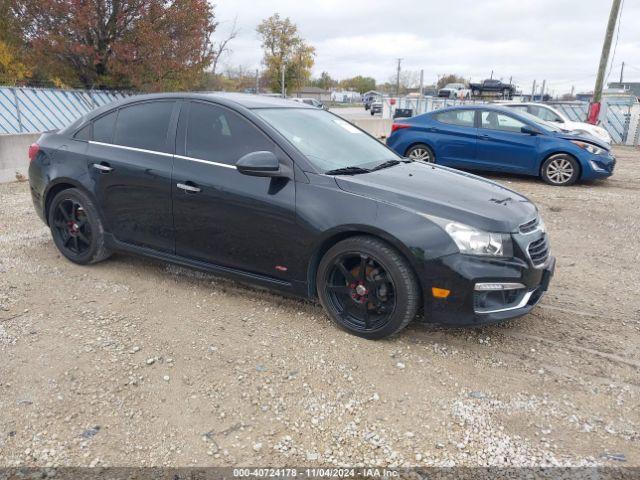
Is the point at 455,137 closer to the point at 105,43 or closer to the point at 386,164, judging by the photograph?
the point at 386,164

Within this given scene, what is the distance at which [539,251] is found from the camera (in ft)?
10.8

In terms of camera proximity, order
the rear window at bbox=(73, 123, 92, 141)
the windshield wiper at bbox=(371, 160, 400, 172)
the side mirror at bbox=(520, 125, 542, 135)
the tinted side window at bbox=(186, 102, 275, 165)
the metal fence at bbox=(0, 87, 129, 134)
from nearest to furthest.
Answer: the tinted side window at bbox=(186, 102, 275, 165), the windshield wiper at bbox=(371, 160, 400, 172), the rear window at bbox=(73, 123, 92, 141), the side mirror at bbox=(520, 125, 542, 135), the metal fence at bbox=(0, 87, 129, 134)

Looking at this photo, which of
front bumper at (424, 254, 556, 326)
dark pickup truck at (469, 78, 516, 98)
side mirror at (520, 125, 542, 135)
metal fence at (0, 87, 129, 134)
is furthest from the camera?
dark pickup truck at (469, 78, 516, 98)

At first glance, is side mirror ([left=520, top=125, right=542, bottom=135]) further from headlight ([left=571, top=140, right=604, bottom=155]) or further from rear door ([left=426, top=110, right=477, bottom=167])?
rear door ([left=426, top=110, right=477, bottom=167])

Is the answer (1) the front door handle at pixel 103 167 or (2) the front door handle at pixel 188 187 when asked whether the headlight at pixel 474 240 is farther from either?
(1) the front door handle at pixel 103 167

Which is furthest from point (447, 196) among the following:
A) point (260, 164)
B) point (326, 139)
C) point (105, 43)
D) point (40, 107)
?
point (105, 43)

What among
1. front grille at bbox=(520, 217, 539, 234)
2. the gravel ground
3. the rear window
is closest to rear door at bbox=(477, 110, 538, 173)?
the gravel ground

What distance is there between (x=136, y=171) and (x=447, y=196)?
244cm

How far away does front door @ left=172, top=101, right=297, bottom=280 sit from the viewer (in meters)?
3.45

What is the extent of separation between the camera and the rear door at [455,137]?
9.46 meters

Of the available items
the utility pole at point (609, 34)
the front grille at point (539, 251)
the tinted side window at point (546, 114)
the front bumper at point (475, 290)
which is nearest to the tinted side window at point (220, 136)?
the front bumper at point (475, 290)

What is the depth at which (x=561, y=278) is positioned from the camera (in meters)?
4.55

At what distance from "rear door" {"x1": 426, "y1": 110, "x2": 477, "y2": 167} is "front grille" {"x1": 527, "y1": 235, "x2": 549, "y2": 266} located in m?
6.39

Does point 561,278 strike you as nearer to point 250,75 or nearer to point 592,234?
point 592,234
